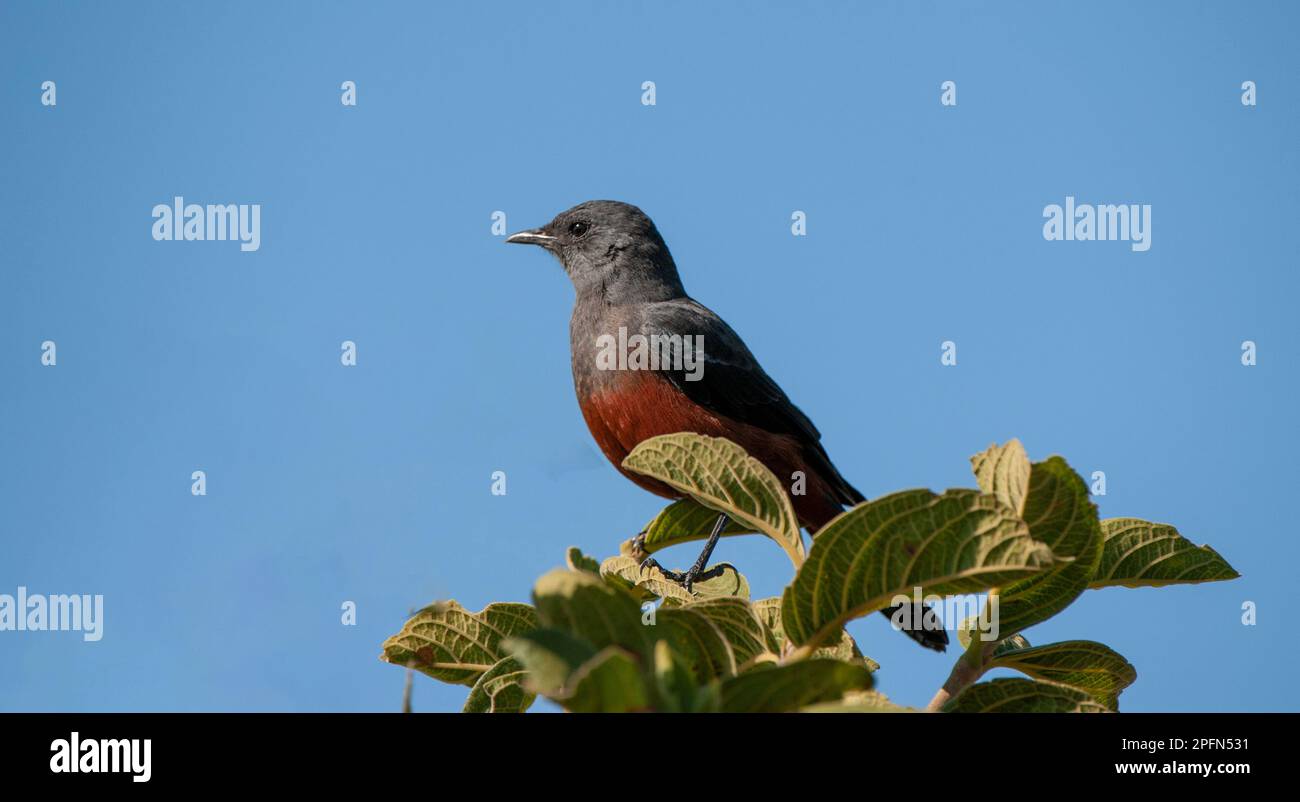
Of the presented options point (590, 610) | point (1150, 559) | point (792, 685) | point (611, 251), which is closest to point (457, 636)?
point (590, 610)

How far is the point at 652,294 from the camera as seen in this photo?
251 inches

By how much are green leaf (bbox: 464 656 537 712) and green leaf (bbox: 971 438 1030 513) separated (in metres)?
0.85

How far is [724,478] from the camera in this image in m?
2.01

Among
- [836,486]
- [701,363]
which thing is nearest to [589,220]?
[701,363]

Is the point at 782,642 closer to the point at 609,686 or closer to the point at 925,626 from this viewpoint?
the point at 925,626

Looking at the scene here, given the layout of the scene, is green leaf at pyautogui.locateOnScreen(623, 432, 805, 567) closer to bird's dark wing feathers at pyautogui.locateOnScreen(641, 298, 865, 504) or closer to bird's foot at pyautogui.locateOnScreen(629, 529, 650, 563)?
bird's foot at pyautogui.locateOnScreen(629, 529, 650, 563)

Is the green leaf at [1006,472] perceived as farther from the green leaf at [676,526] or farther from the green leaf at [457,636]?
the green leaf at [676,526]

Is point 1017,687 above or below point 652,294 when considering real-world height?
below

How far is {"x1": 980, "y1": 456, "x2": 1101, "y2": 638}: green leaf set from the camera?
179 centimetres

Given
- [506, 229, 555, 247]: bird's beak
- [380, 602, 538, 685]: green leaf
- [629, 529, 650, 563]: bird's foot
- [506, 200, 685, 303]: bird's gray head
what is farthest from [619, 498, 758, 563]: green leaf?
[506, 229, 555, 247]: bird's beak

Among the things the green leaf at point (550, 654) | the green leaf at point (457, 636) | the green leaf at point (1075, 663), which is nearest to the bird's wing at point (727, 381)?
the green leaf at point (457, 636)

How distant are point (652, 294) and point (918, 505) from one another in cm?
478
